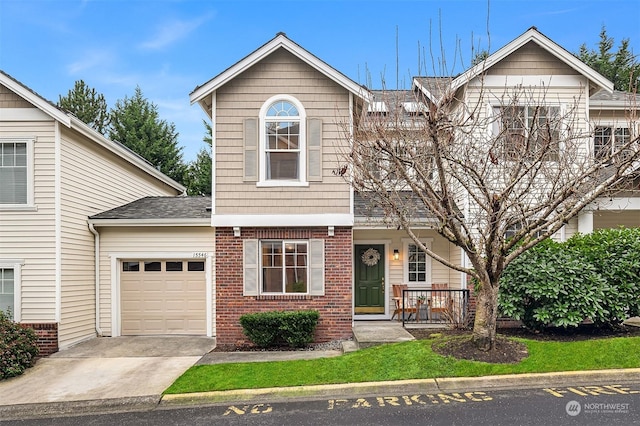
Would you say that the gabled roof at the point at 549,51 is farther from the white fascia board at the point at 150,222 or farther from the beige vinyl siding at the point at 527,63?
the white fascia board at the point at 150,222

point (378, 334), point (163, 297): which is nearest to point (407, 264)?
point (378, 334)

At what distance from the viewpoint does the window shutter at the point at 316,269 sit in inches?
393

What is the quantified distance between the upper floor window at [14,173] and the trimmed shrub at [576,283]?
11.6 metres

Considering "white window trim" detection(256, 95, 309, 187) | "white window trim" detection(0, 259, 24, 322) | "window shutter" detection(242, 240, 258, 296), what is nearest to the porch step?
"window shutter" detection(242, 240, 258, 296)

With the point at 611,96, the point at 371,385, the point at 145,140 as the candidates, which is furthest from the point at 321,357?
the point at 145,140

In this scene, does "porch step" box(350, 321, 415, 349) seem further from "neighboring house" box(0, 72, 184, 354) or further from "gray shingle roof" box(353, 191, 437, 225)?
"neighboring house" box(0, 72, 184, 354)

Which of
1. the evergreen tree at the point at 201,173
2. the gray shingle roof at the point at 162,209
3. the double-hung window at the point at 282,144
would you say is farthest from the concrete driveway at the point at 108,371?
the evergreen tree at the point at 201,173

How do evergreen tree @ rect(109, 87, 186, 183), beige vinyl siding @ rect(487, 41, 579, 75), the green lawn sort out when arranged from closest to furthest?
1. the green lawn
2. beige vinyl siding @ rect(487, 41, 579, 75)
3. evergreen tree @ rect(109, 87, 186, 183)

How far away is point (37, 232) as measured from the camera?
999 centimetres

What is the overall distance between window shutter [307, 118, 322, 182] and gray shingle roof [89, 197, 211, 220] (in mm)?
3505

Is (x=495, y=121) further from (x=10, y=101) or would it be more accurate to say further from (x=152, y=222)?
(x=10, y=101)

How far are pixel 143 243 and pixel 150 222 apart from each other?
0.67 metres

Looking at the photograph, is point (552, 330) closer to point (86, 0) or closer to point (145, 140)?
point (86, 0)

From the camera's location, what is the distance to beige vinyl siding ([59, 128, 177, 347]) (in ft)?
33.7
